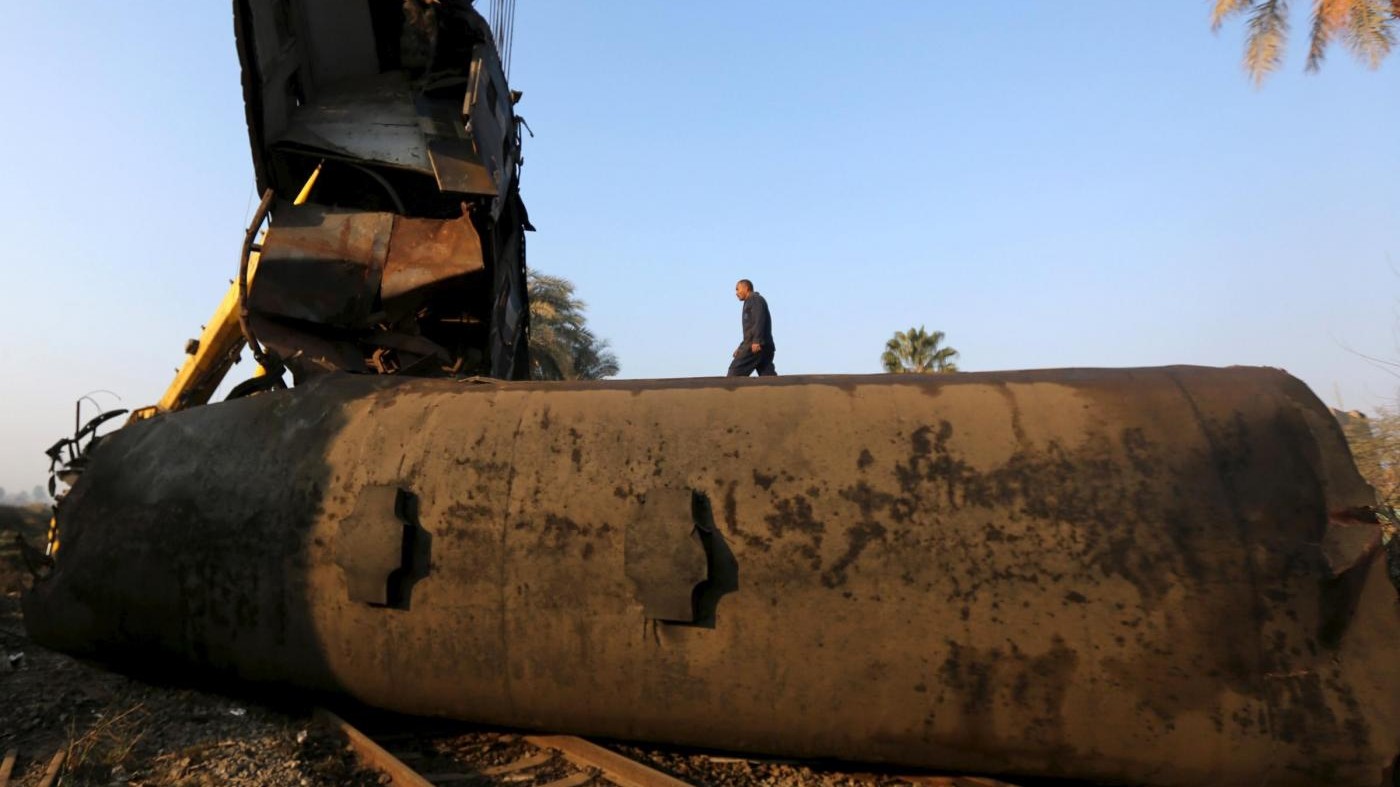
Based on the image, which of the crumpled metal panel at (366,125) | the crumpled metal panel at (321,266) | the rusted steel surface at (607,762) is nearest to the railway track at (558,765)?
the rusted steel surface at (607,762)

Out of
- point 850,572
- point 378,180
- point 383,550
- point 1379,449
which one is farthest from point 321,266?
point 1379,449

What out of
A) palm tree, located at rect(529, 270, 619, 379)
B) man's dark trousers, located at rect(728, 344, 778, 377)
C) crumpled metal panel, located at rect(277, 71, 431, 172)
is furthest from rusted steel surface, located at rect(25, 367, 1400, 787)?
palm tree, located at rect(529, 270, 619, 379)

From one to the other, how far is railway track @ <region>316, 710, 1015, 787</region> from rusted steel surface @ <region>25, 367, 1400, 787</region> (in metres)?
0.17

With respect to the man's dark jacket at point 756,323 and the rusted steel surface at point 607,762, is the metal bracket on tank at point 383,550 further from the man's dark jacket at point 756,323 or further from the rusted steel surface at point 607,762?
the man's dark jacket at point 756,323

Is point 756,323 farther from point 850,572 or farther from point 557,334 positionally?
point 557,334

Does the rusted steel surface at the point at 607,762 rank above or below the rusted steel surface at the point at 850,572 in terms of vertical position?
below

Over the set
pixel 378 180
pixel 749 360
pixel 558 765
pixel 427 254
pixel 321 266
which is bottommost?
pixel 558 765

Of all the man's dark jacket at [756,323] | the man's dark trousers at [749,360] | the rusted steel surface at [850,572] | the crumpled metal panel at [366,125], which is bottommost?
the rusted steel surface at [850,572]

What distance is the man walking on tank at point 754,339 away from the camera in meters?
7.18

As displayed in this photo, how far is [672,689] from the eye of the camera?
3.51m

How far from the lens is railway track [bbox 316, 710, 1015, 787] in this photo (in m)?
3.47

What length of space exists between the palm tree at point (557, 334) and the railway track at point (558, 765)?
1903 centimetres

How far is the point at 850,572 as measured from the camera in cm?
337

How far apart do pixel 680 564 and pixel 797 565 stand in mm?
511
